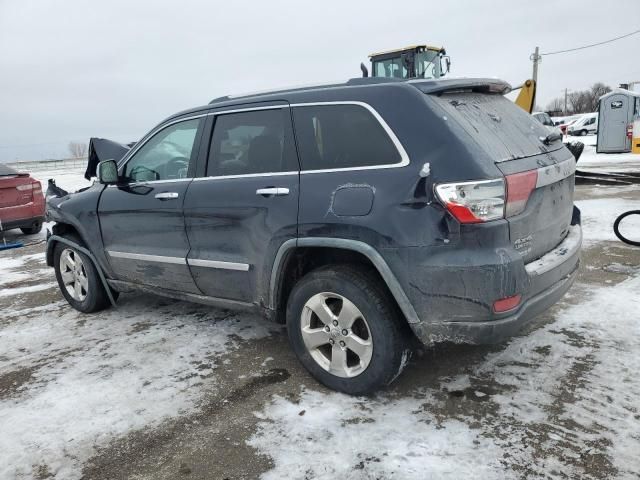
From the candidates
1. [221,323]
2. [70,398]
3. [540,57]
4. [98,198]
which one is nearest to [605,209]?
[221,323]

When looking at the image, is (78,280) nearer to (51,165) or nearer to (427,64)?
(427,64)

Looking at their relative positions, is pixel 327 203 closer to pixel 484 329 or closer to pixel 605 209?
pixel 484 329

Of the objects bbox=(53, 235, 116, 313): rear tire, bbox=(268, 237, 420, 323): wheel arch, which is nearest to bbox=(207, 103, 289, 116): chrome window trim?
bbox=(268, 237, 420, 323): wheel arch

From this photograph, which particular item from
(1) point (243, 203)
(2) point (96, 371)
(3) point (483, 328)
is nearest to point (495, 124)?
(3) point (483, 328)

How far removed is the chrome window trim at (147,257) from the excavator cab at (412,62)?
12228 millimetres

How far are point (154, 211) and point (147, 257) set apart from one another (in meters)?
0.40

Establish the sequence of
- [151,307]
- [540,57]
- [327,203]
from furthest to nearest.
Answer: [540,57], [151,307], [327,203]

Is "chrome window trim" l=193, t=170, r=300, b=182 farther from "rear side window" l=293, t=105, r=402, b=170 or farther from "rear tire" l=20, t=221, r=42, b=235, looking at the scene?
"rear tire" l=20, t=221, r=42, b=235

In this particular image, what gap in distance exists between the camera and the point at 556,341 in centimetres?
360

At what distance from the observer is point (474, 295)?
8.40 feet

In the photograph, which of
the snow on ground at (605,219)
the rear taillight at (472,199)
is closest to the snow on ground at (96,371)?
the rear taillight at (472,199)

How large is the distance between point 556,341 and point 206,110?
3.04m

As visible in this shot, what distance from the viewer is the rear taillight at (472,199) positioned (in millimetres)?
2516

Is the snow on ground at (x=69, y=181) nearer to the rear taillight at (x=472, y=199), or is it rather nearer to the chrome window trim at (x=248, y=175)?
the chrome window trim at (x=248, y=175)
